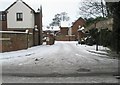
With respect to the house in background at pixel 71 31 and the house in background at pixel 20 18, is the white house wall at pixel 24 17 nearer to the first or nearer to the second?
the house in background at pixel 20 18

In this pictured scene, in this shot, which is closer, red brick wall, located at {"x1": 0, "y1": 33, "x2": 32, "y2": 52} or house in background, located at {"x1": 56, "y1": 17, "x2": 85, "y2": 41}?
red brick wall, located at {"x1": 0, "y1": 33, "x2": 32, "y2": 52}

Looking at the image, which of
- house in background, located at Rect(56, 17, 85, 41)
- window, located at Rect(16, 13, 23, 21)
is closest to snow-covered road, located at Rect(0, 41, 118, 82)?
window, located at Rect(16, 13, 23, 21)

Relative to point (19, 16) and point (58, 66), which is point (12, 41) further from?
point (19, 16)

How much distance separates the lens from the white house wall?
177ft

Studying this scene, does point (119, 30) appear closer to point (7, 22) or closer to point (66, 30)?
point (7, 22)

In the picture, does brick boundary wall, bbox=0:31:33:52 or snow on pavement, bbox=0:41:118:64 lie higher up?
brick boundary wall, bbox=0:31:33:52

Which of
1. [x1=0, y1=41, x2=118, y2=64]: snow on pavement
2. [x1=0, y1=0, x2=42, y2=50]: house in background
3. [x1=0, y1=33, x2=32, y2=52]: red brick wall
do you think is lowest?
[x1=0, y1=41, x2=118, y2=64]: snow on pavement

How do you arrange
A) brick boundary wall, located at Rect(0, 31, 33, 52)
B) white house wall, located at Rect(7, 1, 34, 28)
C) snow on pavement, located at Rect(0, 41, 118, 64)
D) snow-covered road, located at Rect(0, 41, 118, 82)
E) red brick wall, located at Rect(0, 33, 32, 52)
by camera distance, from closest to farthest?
snow-covered road, located at Rect(0, 41, 118, 82), snow on pavement, located at Rect(0, 41, 118, 64), brick boundary wall, located at Rect(0, 31, 33, 52), red brick wall, located at Rect(0, 33, 32, 52), white house wall, located at Rect(7, 1, 34, 28)

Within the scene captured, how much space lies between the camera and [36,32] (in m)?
54.0

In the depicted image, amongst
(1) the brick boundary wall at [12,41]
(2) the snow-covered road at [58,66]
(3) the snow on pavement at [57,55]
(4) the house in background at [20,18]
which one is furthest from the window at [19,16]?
(2) the snow-covered road at [58,66]

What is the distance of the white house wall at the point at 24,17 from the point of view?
177ft

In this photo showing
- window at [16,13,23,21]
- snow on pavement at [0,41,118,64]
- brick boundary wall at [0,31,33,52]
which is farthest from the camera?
window at [16,13,23,21]

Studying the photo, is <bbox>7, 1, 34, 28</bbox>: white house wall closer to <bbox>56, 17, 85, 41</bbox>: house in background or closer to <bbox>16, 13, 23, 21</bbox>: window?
<bbox>16, 13, 23, 21</bbox>: window

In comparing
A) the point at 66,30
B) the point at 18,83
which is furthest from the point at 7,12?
the point at 66,30
